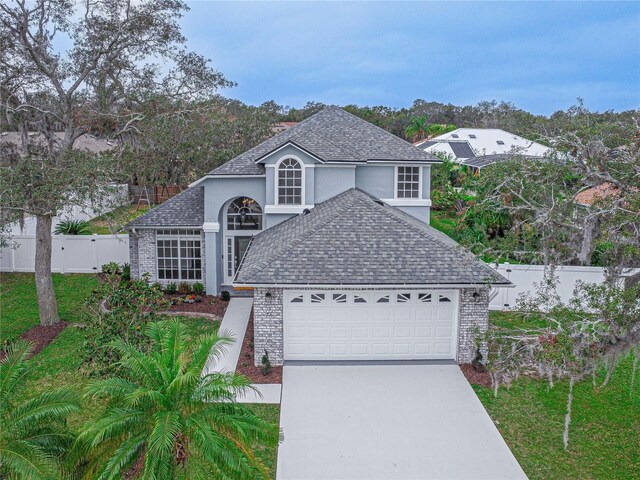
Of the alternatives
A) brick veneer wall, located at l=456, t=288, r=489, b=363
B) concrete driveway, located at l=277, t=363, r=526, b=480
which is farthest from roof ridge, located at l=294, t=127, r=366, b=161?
concrete driveway, located at l=277, t=363, r=526, b=480

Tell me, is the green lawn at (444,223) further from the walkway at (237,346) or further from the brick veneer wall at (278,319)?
the brick veneer wall at (278,319)

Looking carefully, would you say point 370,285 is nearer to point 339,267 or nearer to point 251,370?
point 339,267

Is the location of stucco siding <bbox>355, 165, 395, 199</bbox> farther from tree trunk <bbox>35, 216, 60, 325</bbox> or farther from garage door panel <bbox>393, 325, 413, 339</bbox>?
tree trunk <bbox>35, 216, 60, 325</bbox>

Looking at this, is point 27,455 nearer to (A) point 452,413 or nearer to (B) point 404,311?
(A) point 452,413

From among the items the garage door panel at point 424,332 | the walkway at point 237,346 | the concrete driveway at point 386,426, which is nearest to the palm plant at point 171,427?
the walkway at point 237,346

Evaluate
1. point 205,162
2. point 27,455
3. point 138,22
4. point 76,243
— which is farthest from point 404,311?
point 205,162
